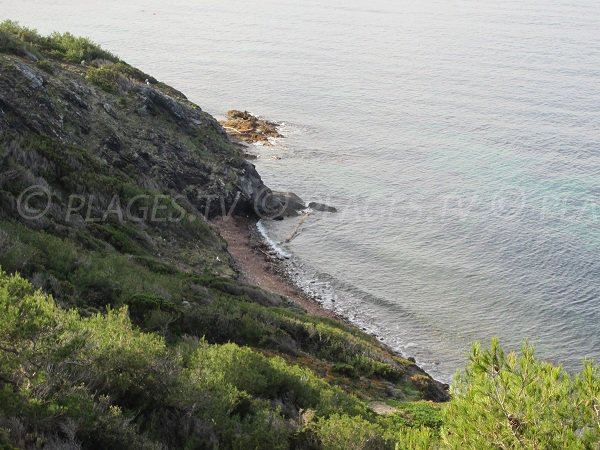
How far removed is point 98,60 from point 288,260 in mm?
23839

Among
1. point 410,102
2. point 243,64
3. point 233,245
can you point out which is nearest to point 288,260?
point 233,245

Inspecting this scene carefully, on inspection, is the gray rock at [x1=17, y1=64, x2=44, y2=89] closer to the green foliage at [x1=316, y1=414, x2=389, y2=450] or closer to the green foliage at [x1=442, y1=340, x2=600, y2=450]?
the green foliage at [x1=316, y1=414, x2=389, y2=450]

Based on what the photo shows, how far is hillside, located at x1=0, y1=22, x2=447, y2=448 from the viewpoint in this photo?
1074 cm

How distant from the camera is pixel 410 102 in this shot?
7875 centimetres

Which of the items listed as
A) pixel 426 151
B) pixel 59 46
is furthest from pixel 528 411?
pixel 426 151

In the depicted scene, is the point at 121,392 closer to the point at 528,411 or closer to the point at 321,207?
the point at 528,411

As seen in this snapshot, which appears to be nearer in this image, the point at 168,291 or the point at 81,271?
the point at 81,271

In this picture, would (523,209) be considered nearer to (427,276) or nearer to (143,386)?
(427,276)

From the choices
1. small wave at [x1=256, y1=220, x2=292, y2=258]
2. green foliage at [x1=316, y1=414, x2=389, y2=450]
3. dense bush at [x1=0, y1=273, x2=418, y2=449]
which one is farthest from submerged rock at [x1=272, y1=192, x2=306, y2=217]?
green foliage at [x1=316, y1=414, x2=389, y2=450]

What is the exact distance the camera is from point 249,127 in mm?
69688

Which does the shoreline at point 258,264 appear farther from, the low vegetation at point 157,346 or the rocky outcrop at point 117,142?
the low vegetation at point 157,346

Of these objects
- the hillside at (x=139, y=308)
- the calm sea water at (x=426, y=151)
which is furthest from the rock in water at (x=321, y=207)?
the hillside at (x=139, y=308)

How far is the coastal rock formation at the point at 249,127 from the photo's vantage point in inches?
2660

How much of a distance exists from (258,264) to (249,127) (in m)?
31.9
